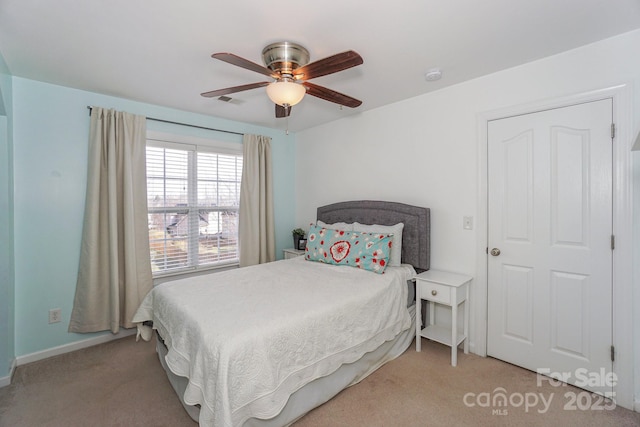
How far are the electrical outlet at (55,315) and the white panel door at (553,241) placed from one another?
3.89 meters

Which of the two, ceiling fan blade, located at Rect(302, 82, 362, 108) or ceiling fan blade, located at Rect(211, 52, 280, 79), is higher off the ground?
ceiling fan blade, located at Rect(302, 82, 362, 108)

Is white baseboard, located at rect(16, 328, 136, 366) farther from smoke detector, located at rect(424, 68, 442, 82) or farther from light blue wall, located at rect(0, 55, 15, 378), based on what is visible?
smoke detector, located at rect(424, 68, 442, 82)

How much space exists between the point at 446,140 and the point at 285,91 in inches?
66.4

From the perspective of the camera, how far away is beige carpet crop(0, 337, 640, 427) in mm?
1784

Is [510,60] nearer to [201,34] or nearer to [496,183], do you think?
[496,183]

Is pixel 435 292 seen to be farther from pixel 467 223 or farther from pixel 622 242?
pixel 622 242

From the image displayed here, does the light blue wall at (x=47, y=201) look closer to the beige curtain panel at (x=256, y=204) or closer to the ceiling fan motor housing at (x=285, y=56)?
the beige curtain panel at (x=256, y=204)

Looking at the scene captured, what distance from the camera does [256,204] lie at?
12.5ft

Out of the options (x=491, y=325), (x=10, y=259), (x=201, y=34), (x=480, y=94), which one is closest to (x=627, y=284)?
(x=491, y=325)

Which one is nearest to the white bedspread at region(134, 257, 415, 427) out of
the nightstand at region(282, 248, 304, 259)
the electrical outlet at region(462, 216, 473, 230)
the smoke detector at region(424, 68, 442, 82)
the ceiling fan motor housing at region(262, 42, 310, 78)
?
the electrical outlet at region(462, 216, 473, 230)

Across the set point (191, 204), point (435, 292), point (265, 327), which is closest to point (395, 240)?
point (435, 292)

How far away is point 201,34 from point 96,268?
2.33 m

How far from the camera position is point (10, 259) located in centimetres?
229

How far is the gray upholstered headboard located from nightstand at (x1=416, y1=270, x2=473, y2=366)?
0.19 m
